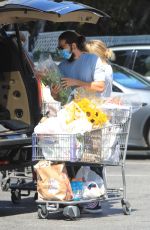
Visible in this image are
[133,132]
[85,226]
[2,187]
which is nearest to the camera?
[85,226]

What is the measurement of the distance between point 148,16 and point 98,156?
20.9m

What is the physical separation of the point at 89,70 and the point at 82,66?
0.10 m

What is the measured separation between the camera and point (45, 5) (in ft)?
26.6

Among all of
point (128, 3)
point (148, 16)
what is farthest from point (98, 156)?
point (148, 16)

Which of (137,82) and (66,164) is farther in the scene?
(137,82)

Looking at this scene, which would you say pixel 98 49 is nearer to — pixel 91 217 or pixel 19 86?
pixel 19 86

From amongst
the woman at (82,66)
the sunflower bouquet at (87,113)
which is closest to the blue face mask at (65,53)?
the woman at (82,66)


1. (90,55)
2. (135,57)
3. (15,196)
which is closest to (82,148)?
(90,55)

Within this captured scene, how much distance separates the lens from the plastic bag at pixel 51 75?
867cm

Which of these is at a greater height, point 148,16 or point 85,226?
point 148,16

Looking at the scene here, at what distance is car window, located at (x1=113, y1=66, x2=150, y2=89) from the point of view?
14.4 metres

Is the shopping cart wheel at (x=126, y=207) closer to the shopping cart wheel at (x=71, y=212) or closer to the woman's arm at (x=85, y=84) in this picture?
the shopping cart wheel at (x=71, y=212)

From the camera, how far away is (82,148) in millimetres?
7984

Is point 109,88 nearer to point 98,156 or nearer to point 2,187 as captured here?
point 98,156
